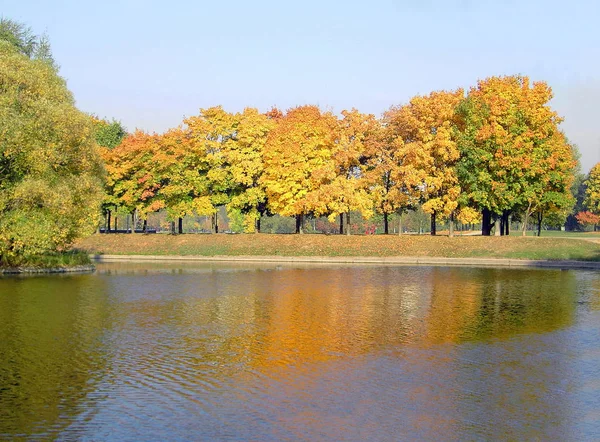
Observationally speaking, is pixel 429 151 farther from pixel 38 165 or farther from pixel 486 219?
pixel 38 165

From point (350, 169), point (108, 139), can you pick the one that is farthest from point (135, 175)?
point (350, 169)

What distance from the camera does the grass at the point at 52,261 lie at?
47.7 metres

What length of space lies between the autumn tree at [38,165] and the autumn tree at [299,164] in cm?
3041

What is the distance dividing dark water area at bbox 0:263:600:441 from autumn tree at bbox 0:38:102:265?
294 inches

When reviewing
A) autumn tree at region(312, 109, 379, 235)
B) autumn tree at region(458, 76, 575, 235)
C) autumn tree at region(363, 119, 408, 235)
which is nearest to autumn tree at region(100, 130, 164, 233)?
autumn tree at region(312, 109, 379, 235)

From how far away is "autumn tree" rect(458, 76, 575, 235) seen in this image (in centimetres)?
7088

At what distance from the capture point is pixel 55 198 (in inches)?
1758

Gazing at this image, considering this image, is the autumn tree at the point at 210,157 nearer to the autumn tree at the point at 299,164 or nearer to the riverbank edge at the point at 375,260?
the autumn tree at the point at 299,164

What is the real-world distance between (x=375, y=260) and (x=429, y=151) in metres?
16.0

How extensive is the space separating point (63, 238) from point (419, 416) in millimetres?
37566

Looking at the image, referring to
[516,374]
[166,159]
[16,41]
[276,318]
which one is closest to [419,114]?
[166,159]

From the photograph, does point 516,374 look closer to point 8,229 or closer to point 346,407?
point 346,407

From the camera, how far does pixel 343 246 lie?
72.1 m

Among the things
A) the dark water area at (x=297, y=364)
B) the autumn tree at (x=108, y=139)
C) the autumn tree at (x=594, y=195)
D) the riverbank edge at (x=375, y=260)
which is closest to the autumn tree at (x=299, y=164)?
the riverbank edge at (x=375, y=260)
